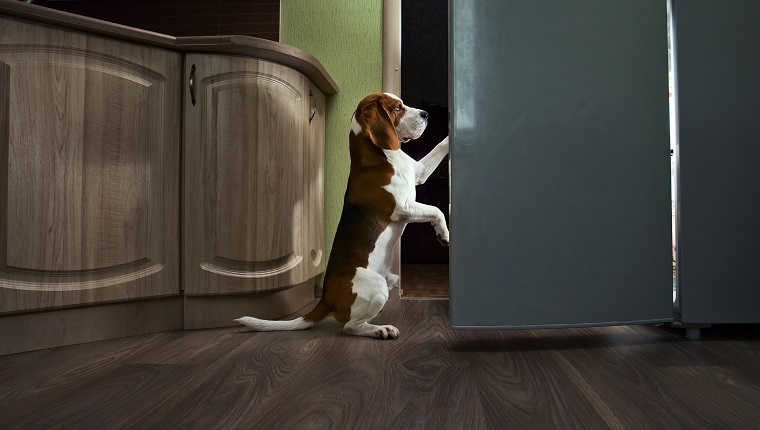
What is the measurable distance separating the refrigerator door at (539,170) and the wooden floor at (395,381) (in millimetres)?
159

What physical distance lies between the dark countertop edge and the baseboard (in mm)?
846

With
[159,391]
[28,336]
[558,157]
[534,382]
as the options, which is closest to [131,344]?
[28,336]

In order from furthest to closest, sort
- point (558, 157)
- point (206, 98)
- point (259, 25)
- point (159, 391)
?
point (259, 25) < point (206, 98) < point (558, 157) < point (159, 391)

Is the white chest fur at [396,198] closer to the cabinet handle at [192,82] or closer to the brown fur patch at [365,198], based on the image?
the brown fur patch at [365,198]

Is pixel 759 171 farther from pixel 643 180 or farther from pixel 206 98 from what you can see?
pixel 206 98

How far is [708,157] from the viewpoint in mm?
1462

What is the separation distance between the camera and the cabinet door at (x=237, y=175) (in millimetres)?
1703

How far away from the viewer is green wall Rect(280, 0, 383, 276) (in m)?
2.46

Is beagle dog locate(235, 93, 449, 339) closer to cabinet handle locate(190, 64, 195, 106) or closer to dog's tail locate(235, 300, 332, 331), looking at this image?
dog's tail locate(235, 300, 332, 331)

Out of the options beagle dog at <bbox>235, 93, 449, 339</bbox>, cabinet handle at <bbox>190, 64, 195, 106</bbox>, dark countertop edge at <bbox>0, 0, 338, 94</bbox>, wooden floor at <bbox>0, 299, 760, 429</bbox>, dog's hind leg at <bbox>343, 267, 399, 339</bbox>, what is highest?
dark countertop edge at <bbox>0, 0, 338, 94</bbox>

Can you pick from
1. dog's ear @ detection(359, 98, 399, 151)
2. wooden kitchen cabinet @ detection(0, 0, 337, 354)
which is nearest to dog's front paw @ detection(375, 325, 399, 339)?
wooden kitchen cabinet @ detection(0, 0, 337, 354)

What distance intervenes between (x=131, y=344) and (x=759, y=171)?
1.96 meters

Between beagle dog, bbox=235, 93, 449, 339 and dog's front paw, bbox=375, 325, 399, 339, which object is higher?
beagle dog, bbox=235, 93, 449, 339

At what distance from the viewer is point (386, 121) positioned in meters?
1.74
